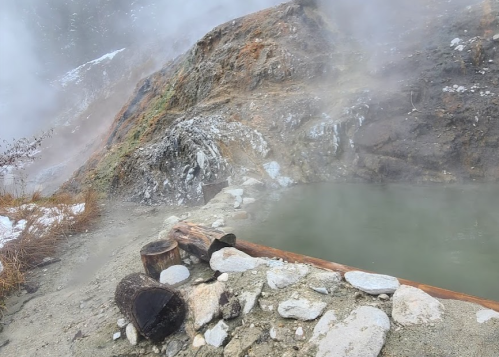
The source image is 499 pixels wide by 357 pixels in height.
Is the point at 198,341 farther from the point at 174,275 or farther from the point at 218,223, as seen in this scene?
the point at 218,223

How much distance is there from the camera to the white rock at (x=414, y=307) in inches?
85.9

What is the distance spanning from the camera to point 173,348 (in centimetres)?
252

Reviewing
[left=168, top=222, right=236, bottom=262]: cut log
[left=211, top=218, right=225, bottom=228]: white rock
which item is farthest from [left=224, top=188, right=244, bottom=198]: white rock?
[left=168, top=222, right=236, bottom=262]: cut log

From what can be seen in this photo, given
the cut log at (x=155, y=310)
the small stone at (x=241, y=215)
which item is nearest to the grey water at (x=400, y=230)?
the small stone at (x=241, y=215)

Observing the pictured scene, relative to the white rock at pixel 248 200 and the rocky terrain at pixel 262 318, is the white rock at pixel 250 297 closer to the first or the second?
the rocky terrain at pixel 262 318

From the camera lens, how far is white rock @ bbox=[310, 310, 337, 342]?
87.4 inches

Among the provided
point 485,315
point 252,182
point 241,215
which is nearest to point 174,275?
point 241,215

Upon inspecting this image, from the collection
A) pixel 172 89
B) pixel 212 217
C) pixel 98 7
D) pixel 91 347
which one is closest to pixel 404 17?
pixel 172 89

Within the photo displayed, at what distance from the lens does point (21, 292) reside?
432 cm

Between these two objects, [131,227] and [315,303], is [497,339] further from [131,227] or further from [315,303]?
[131,227]

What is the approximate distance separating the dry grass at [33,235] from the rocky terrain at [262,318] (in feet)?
1.12

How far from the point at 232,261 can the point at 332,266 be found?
0.88 meters

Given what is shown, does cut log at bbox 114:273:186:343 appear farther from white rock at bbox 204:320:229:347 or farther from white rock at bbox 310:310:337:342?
white rock at bbox 310:310:337:342

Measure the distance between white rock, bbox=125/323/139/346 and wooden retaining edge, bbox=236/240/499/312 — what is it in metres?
1.25
